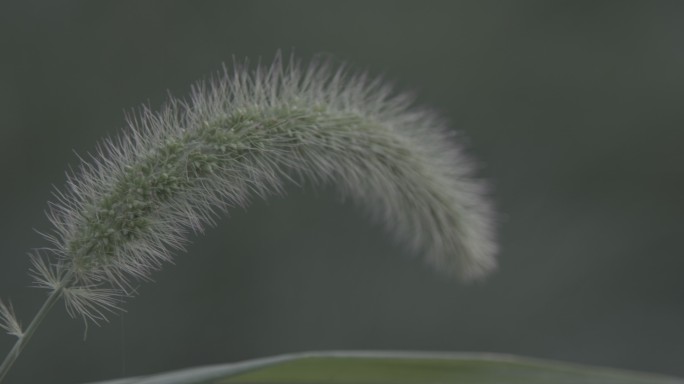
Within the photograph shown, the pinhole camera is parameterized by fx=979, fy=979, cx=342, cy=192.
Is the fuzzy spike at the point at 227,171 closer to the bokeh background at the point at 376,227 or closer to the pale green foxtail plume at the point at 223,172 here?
the pale green foxtail plume at the point at 223,172

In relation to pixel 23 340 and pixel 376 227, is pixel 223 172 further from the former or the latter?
pixel 376 227

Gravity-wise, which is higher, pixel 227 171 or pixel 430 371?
pixel 227 171

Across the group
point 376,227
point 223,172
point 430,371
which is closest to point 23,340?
point 223,172

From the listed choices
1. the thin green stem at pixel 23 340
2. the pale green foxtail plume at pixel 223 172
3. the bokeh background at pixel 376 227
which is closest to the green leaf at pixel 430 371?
the pale green foxtail plume at pixel 223 172

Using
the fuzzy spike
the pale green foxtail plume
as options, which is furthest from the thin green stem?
the fuzzy spike

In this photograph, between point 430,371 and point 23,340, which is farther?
point 430,371

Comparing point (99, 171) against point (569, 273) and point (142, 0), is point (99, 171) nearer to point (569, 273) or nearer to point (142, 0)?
point (142, 0)

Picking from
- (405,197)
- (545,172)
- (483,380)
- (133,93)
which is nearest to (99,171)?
(405,197)
